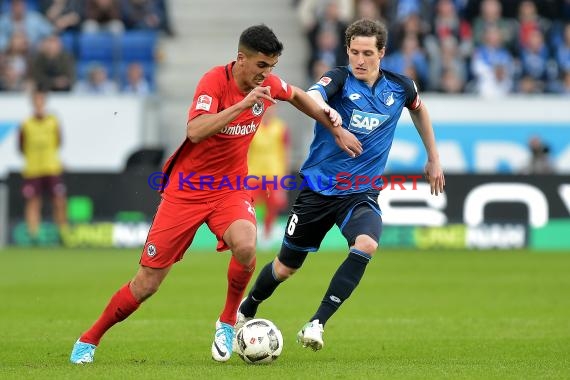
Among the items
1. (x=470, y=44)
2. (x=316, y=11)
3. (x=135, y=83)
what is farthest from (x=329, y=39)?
(x=135, y=83)

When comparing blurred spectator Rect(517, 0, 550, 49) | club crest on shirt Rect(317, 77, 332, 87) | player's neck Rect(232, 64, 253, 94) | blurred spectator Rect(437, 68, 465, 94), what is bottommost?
blurred spectator Rect(437, 68, 465, 94)

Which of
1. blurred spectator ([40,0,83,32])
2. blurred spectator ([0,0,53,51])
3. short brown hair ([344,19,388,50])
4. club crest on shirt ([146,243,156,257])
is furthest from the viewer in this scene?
blurred spectator ([40,0,83,32])

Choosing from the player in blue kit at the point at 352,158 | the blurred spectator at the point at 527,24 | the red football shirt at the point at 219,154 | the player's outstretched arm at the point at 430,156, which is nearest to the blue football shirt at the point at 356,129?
the player in blue kit at the point at 352,158

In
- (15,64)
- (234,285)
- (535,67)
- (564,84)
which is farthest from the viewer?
(15,64)

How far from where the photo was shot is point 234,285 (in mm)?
8273

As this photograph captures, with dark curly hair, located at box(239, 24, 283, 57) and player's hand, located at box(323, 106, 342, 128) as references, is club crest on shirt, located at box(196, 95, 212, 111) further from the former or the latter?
player's hand, located at box(323, 106, 342, 128)

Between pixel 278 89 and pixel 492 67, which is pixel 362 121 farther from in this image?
pixel 492 67

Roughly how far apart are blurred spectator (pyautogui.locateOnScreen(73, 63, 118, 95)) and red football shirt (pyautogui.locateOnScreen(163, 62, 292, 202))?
44.1 feet

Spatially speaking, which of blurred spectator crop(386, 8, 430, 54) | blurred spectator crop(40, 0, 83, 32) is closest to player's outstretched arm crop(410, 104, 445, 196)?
blurred spectator crop(386, 8, 430, 54)

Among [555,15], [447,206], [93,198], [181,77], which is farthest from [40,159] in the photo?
[555,15]

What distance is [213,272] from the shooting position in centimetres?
1530

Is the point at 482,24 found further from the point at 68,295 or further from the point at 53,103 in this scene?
the point at 68,295

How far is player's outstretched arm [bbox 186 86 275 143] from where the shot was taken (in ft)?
24.5

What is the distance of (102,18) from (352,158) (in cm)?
1495
